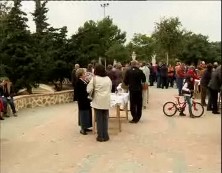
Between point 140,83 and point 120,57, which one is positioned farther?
point 120,57

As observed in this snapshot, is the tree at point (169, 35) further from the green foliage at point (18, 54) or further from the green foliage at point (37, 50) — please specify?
the green foliage at point (18, 54)

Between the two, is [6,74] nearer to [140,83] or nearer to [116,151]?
[140,83]

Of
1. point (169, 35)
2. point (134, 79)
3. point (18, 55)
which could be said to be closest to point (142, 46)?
point (169, 35)

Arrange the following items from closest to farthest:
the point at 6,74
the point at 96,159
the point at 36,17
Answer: the point at 96,159 → the point at 6,74 → the point at 36,17

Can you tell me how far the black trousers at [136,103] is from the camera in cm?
1406

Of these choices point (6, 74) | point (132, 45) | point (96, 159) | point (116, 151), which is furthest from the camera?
point (132, 45)

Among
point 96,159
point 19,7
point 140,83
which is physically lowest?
point 96,159

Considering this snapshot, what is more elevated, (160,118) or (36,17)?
(36,17)

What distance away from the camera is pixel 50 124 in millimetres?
14305

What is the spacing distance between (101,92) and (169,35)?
37890 mm

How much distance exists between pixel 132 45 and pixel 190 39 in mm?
9299

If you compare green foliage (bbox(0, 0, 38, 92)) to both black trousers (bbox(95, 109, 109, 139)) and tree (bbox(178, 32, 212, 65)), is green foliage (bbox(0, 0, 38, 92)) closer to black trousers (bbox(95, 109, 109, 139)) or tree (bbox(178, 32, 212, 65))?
black trousers (bbox(95, 109, 109, 139))

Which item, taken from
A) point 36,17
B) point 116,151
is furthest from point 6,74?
point 36,17

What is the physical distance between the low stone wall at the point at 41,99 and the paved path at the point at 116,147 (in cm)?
270
